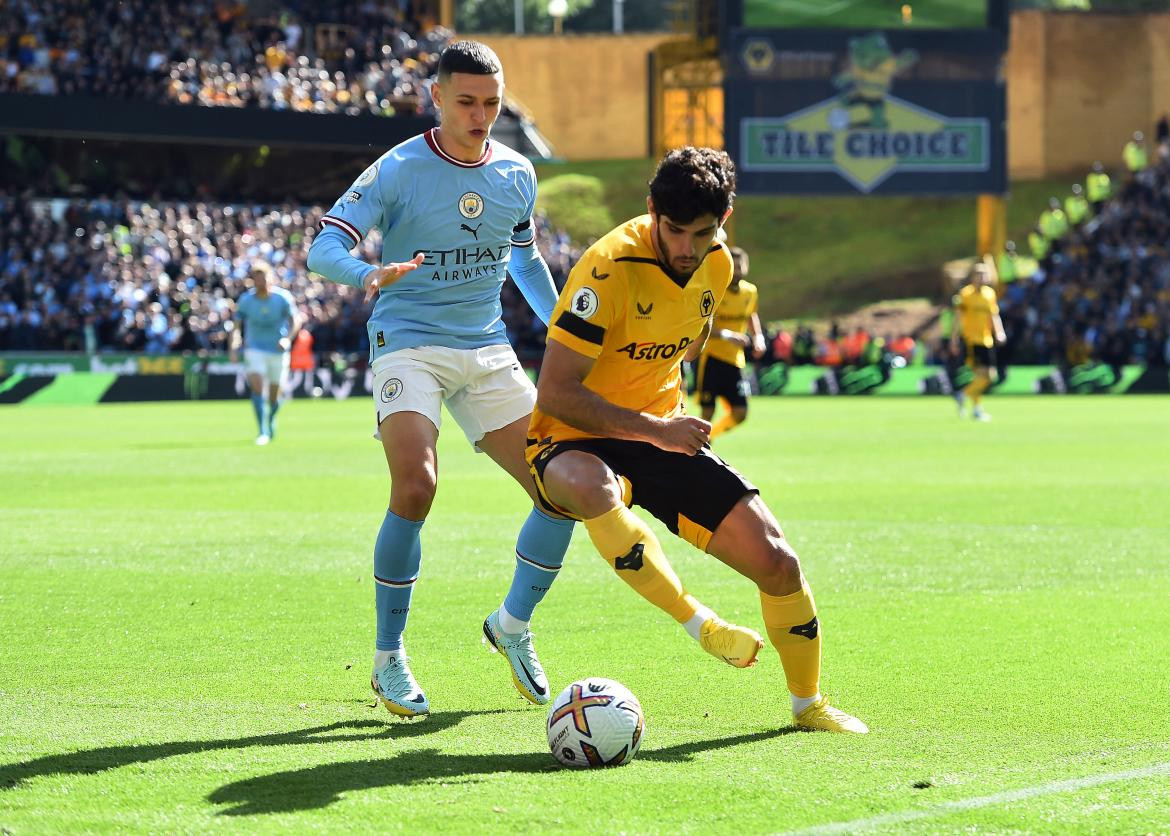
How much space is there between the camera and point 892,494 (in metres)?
14.4

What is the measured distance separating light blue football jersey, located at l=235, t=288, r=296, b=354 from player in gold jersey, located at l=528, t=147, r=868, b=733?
48.8 feet

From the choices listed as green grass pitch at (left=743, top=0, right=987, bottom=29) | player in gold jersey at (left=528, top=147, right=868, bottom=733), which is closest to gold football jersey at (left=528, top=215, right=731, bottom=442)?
player in gold jersey at (left=528, top=147, right=868, bottom=733)

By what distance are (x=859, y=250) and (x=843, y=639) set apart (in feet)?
184

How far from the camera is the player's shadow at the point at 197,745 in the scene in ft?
15.9

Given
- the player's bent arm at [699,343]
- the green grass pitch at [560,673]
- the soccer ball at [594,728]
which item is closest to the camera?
the green grass pitch at [560,673]

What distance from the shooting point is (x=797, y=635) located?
5535mm

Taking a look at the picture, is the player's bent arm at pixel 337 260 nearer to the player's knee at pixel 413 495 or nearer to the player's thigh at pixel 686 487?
the player's knee at pixel 413 495

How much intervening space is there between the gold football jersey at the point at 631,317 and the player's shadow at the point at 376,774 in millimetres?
1229

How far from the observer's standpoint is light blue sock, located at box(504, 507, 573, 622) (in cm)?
626

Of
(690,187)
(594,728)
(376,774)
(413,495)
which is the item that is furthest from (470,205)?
(376,774)

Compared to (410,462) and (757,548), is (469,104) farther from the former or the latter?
(757,548)

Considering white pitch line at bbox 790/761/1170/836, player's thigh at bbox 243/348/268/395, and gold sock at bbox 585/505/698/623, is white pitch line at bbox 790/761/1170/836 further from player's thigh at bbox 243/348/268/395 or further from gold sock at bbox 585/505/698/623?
player's thigh at bbox 243/348/268/395

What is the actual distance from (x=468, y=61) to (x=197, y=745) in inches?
108

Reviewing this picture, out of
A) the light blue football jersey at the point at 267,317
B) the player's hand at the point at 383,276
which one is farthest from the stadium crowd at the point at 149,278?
the player's hand at the point at 383,276
